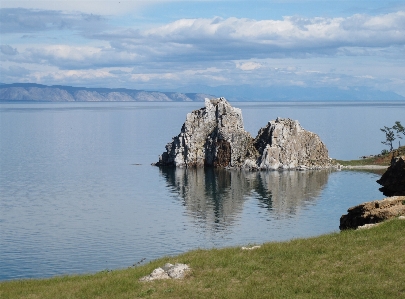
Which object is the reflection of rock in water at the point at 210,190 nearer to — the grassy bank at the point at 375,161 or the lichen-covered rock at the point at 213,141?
the lichen-covered rock at the point at 213,141

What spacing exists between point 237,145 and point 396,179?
91681 millimetres

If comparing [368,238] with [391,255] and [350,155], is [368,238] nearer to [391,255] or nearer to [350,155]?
[391,255]


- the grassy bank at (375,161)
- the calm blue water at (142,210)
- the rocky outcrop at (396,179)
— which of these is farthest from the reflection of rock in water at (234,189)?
the rocky outcrop at (396,179)

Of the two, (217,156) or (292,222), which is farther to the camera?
(217,156)

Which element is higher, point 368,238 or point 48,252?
point 368,238

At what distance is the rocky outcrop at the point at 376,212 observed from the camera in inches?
1615

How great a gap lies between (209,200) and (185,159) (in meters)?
48.5

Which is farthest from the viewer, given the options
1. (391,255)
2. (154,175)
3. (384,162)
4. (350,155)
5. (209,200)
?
(350,155)

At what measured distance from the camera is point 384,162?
153250 millimetres

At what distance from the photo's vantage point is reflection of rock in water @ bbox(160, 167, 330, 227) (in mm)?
99125

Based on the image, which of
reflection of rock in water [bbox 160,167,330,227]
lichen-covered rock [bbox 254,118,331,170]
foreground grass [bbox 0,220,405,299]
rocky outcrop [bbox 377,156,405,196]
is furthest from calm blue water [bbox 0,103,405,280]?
foreground grass [bbox 0,220,405,299]

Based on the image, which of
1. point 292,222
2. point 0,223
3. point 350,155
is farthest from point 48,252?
point 350,155

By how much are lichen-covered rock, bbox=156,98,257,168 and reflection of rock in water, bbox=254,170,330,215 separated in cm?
1180

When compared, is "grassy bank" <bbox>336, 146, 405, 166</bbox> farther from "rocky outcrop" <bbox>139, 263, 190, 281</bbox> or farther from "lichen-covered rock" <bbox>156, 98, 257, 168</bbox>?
"rocky outcrop" <bbox>139, 263, 190, 281</bbox>
